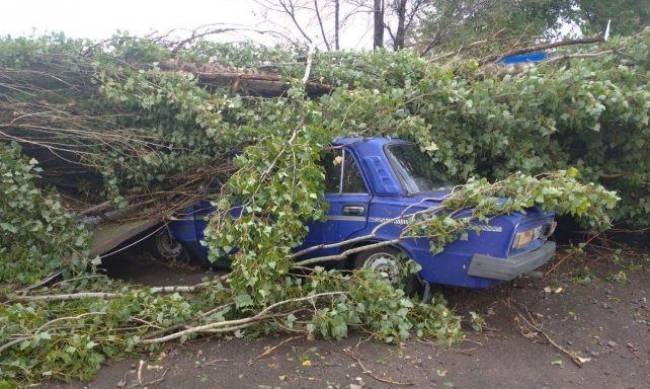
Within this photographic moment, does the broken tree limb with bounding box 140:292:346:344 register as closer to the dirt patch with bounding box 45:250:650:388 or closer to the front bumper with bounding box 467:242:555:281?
the dirt patch with bounding box 45:250:650:388

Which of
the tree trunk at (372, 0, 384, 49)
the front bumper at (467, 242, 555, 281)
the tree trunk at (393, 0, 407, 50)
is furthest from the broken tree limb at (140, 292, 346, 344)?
the tree trunk at (372, 0, 384, 49)

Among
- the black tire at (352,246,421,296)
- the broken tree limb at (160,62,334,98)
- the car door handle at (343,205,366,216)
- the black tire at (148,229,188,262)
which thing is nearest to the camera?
the black tire at (352,246,421,296)

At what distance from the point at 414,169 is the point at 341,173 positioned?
69 centimetres

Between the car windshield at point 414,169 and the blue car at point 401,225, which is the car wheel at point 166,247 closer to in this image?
the blue car at point 401,225

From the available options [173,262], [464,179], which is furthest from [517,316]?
[173,262]

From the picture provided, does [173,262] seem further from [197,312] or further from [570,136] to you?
[570,136]

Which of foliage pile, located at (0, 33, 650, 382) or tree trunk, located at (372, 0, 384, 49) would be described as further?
tree trunk, located at (372, 0, 384, 49)

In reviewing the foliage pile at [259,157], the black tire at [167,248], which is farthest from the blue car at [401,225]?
the black tire at [167,248]

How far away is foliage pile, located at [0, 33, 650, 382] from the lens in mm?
4543

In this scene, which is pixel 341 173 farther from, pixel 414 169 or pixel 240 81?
pixel 240 81

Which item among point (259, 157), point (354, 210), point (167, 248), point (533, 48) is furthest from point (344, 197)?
point (533, 48)

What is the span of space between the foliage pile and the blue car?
0.17 metres

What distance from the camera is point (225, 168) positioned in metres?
6.45

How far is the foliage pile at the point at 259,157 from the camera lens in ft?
14.9
